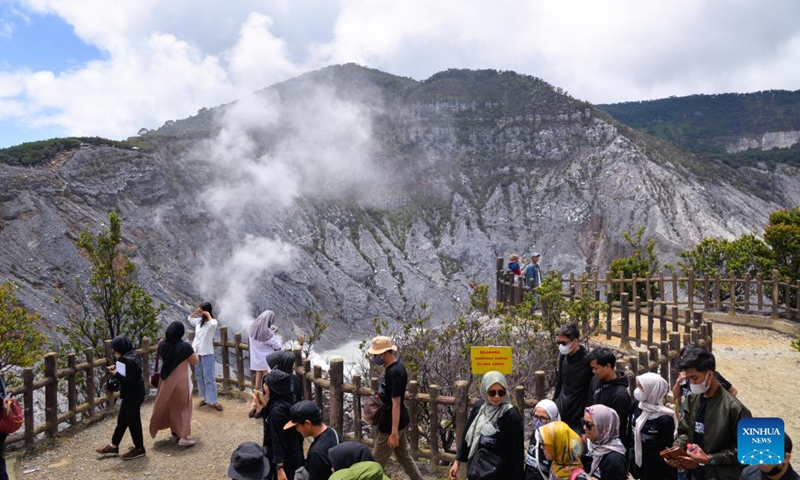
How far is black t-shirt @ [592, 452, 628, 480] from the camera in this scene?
138 inches

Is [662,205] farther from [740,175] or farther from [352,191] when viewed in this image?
[352,191]

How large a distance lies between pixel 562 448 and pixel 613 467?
0.33m

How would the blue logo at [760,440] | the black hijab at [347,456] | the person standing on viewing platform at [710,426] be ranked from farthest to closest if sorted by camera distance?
the person standing on viewing platform at [710,426] < the black hijab at [347,456] < the blue logo at [760,440]

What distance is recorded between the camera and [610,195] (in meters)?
44.2

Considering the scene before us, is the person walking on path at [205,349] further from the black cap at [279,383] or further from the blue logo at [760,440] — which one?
the blue logo at [760,440]

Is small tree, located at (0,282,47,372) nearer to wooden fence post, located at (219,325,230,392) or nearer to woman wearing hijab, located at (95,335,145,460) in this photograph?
wooden fence post, located at (219,325,230,392)

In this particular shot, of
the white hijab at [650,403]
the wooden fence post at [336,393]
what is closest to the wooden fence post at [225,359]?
the wooden fence post at [336,393]

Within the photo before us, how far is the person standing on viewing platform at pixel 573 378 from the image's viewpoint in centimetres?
476

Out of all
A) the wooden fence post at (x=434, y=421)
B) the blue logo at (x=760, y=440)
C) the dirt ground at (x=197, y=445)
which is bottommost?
the dirt ground at (x=197, y=445)

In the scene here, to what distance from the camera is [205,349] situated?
756cm

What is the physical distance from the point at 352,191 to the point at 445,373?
40.4 metres

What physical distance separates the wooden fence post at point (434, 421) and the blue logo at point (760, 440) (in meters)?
3.60

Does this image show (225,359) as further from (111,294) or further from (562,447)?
(562,447)

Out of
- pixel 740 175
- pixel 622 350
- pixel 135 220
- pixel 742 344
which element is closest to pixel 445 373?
pixel 622 350
